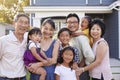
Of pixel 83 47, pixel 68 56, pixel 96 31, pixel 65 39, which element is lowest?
pixel 68 56

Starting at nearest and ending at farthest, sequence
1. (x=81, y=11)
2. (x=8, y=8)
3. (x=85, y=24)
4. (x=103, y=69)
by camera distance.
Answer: (x=103, y=69) → (x=85, y=24) → (x=81, y=11) → (x=8, y=8)

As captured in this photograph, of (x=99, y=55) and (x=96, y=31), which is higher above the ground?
(x=96, y=31)

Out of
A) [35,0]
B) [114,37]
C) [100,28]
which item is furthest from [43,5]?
[100,28]

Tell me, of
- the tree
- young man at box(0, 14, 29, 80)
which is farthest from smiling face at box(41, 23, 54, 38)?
the tree

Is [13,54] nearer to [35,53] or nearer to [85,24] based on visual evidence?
[35,53]

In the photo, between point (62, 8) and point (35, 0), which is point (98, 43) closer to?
point (62, 8)

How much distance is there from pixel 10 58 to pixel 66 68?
0.81 m

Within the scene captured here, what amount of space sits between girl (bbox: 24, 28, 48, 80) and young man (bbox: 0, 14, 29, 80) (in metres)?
0.09

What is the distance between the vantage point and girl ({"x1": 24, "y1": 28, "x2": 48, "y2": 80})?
12.6ft

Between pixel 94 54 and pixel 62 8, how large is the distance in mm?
10052

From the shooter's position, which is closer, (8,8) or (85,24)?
(85,24)

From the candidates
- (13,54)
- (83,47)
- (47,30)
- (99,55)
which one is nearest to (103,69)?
(99,55)

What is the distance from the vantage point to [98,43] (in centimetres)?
405

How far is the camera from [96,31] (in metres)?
4.05
